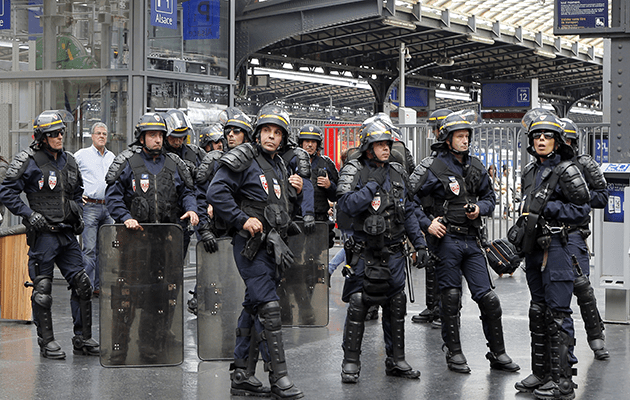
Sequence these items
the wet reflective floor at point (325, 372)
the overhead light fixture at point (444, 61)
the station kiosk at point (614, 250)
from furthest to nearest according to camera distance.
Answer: the overhead light fixture at point (444, 61) < the station kiosk at point (614, 250) < the wet reflective floor at point (325, 372)

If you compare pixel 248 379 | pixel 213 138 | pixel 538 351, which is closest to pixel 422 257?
pixel 538 351

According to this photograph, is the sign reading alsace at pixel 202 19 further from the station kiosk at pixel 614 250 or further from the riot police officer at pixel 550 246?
the riot police officer at pixel 550 246

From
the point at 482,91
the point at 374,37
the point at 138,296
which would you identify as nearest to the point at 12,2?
the point at 138,296

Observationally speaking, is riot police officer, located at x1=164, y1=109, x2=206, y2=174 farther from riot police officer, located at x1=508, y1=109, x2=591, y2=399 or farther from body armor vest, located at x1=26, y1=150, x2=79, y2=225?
riot police officer, located at x1=508, y1=109, x2=591, y2=399

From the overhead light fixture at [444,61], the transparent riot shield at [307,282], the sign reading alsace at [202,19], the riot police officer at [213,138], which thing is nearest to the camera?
the transparent riot shield at [307,282]

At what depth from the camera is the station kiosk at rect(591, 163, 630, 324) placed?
7914 millimetres

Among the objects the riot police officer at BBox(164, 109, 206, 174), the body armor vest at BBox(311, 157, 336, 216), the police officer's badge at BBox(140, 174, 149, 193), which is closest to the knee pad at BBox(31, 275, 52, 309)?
the police officer's badge at BBox(140, 174, 149, 193)

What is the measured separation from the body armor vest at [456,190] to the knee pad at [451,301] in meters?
0.54

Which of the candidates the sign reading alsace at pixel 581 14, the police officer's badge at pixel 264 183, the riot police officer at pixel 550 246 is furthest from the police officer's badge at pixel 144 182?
the sign reading alsace at pixel 581 14

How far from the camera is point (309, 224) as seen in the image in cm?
747

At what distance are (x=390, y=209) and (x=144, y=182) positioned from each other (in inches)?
86.6

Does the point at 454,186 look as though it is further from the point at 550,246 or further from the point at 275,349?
the point at 275,349

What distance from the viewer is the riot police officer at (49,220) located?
671 cm

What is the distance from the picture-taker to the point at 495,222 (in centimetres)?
1344
